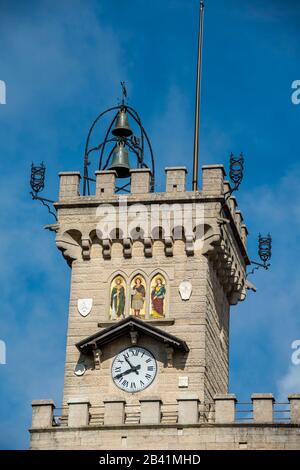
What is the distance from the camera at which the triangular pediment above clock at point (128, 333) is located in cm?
8562

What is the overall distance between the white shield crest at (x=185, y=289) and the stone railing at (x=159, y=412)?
4.31 meters

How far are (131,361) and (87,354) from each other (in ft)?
5.64

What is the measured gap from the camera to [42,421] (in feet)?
279

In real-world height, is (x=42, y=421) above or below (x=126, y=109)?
below

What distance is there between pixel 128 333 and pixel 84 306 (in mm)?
2424

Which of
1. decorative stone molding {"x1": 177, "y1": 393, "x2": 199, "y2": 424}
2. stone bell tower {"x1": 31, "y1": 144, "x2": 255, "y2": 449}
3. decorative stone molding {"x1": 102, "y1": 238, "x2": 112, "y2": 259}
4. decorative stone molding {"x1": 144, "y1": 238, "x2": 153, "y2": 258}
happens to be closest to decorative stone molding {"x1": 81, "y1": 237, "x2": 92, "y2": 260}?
stone bell tower {"x1": 31, "y1": 144, "x2": 255, "y2": 449}

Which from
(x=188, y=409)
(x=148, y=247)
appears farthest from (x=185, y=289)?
(x=188, y=409)

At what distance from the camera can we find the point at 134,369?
283ft

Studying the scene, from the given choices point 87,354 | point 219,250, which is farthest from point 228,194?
point 87,354

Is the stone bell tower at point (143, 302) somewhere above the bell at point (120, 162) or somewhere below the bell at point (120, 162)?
below

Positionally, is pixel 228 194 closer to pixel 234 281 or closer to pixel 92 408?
pixel 234 281

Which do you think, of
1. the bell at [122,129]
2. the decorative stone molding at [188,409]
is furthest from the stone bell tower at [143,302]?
the bell at [122,129]

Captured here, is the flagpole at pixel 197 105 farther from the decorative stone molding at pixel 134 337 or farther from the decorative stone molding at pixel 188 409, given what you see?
the decorative stone molding at pixel 188 409
